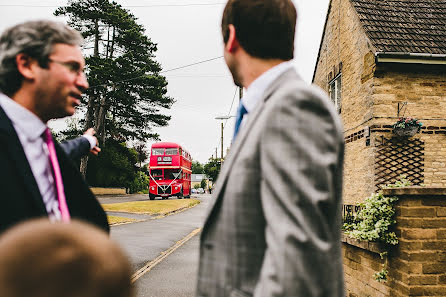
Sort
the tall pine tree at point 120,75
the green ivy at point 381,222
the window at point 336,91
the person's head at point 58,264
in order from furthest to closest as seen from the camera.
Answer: the tall pine tree at point 120,75 < the window at point 336,91 < the green ivy at point 381,222 < the person's head at point 58,264

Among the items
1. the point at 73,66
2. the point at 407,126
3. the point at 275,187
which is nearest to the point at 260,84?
the point at 275,187

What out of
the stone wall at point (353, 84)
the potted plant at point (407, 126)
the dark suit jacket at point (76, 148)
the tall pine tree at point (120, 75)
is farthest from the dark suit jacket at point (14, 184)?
the tall pine tree at point (120, 75)

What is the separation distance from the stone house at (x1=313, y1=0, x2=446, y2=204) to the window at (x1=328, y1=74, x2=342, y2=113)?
1.22 m

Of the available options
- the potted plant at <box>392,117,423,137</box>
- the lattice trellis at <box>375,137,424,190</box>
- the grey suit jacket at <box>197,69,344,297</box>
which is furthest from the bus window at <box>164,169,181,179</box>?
the grey suit jacket at <box>197,69,344,297</box>

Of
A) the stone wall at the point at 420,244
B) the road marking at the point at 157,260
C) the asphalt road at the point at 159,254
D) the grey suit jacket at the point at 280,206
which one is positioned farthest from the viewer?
the road marking at the point at 157,260

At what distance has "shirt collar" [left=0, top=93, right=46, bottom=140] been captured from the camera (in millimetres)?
1556

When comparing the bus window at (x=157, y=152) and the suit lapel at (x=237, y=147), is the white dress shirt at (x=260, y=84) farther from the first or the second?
the bus window at (x=157, y=152)

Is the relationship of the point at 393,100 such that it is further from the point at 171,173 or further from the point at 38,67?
the point at 171,173

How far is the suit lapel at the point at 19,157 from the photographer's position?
147 centimetres

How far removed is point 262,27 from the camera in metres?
1.51

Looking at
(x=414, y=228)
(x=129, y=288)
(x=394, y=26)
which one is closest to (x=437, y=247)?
(x=414, y=228)

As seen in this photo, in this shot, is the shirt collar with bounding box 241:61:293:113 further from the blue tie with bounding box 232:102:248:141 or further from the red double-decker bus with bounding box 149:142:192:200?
the red double-decker bus with bounding box 149:142:192:200

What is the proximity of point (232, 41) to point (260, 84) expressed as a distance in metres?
0.20

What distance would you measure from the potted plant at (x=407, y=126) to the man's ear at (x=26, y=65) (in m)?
10.8
